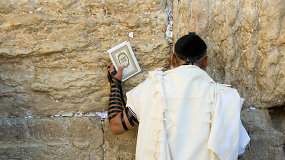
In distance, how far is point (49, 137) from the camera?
2477 mm

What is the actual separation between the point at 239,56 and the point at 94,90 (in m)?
1.12

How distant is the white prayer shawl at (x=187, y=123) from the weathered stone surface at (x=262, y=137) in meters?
0.64

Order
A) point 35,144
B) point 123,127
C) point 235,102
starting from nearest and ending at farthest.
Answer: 1. point 235,102
2. point 123,127
3. point 35,144

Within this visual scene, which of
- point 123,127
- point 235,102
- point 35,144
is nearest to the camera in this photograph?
point 235,102

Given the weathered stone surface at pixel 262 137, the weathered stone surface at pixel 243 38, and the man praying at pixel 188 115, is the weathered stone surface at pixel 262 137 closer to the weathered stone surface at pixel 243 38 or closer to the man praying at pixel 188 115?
the weathered stone surface at pixel 243 38

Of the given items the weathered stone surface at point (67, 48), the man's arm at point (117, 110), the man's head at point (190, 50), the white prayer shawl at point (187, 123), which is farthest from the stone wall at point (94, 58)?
the white prayer shawl at point (187, 123)

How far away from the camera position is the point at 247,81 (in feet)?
8.39

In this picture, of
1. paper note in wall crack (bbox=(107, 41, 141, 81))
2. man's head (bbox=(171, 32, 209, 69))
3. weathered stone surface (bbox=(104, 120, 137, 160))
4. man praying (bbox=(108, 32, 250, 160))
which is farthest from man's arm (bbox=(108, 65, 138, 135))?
man's head (bbox=(171, 32, 209, 69))

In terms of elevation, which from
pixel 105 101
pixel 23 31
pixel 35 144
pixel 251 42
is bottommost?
pixel 35 144

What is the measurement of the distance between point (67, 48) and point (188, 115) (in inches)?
40.1

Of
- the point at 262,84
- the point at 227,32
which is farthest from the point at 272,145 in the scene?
the point at 227,32

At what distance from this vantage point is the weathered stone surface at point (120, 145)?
2.56m

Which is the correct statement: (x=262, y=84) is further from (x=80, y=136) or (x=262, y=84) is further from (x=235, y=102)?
(x=80, y=136)

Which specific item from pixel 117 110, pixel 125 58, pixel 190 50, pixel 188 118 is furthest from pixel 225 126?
pixel 125 58
